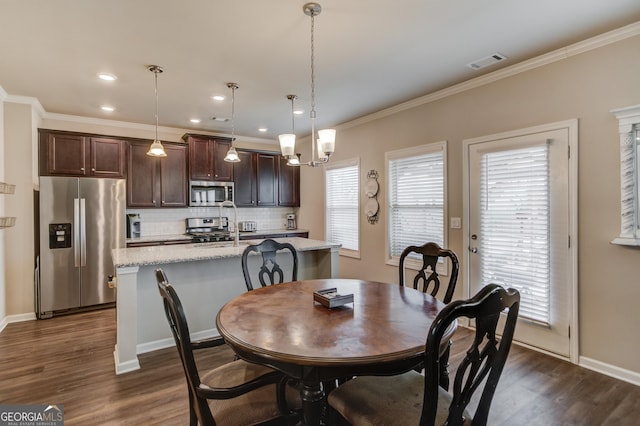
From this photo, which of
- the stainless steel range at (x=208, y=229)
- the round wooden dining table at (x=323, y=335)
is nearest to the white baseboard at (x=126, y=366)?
the round wooden dining table at (x=323, y=335)

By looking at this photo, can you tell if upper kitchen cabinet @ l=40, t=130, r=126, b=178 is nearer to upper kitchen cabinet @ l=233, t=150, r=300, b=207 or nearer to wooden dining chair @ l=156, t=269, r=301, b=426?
upper kitchen cabinet @ l=233, t=150, r=300, b=207

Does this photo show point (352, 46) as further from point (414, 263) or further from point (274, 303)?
point (414, 263)

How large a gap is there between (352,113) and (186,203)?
118 inches

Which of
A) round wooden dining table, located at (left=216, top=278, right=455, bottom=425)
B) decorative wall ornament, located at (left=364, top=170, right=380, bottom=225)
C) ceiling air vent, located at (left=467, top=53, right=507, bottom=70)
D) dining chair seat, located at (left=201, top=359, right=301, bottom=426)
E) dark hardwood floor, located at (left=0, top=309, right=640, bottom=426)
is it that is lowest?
dark hardwood floor, located at (left=0, top=309, right=640, bottom=426)

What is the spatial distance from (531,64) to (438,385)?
317cm

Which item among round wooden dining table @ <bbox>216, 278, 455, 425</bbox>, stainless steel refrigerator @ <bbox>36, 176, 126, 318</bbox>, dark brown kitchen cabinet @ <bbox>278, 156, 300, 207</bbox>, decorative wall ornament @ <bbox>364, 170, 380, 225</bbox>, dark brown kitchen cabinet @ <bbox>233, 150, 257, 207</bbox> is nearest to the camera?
round wooden dining table @ <bbox>216, 278, 455, 425</bbox>

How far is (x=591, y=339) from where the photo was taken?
2.76m

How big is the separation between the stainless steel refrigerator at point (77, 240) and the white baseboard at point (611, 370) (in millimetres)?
5342

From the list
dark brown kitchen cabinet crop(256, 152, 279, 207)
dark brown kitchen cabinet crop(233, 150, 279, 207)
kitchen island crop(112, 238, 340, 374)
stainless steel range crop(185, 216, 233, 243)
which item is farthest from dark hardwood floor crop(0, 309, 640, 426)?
dark brown kitchen cabinet crop(256, 152, 279, 207)

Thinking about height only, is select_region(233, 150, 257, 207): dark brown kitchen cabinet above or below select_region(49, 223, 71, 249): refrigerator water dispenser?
above

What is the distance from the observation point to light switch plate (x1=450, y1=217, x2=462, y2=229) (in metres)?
3.73

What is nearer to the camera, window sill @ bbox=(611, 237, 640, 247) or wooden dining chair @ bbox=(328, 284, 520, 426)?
wooden dining chair @ bbox=(328, 284, 520, 426)

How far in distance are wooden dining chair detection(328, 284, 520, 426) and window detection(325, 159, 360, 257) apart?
3.61 m

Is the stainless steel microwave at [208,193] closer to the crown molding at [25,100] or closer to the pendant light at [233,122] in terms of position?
the pendant light at [233,122]
